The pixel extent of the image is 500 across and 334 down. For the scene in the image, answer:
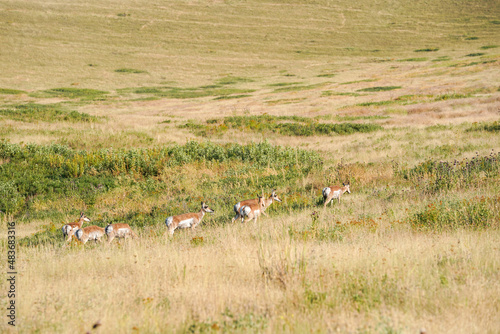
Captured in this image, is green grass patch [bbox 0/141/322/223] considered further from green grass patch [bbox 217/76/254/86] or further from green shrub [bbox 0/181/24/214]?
green grass patch [bbox 217/76/254/86]

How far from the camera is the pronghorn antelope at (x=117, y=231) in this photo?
1024cm

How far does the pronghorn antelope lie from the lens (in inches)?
403

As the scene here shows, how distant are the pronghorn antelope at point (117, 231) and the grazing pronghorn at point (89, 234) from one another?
0.34m

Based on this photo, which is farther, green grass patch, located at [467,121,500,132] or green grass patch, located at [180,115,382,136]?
green grass patch, located at [180,115,382,136]

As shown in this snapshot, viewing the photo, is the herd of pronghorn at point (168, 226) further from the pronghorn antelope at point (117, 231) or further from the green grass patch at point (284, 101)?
the green grass patch at point (284, 101)

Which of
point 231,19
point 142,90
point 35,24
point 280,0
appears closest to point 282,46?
point 231,19

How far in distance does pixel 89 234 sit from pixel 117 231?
29.7 inches

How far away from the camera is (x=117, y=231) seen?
10.3m

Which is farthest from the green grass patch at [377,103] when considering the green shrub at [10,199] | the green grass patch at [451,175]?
the green shrub at [10,199]

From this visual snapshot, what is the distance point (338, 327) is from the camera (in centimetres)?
432

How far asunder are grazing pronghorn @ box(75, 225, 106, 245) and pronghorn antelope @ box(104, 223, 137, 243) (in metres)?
0.34

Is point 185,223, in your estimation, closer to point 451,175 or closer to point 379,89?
point 451,175

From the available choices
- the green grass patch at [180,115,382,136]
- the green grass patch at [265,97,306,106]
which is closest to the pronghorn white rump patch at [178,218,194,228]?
the green grass patch at [180,115,382,136]

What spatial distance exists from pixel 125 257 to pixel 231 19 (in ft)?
457
